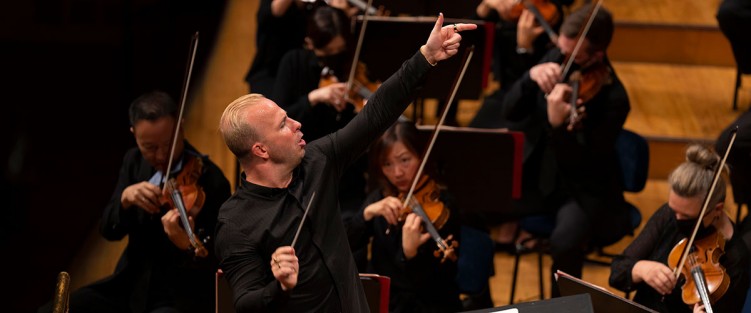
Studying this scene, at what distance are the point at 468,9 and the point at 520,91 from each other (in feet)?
1.84

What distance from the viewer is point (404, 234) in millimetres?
2926

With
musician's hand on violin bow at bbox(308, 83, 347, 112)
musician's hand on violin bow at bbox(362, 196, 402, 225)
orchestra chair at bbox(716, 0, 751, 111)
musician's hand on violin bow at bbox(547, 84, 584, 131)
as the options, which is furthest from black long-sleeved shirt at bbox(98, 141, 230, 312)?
orchestra chair at bbox(716, 0, 751, 111)

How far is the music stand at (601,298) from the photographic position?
2385 millimetres

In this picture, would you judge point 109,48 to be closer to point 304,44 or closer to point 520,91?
point 304,44

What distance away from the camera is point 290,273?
1.97 metres

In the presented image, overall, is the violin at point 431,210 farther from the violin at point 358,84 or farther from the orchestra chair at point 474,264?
the violin at point 358,84

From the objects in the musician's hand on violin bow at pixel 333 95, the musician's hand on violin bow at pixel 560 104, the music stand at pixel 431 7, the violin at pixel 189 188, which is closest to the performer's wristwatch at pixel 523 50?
the music stand at pixel 431 7

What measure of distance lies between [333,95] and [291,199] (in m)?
1.32

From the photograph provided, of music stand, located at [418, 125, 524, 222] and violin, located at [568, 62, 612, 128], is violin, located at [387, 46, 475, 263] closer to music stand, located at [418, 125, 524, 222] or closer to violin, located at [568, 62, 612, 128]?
music stand, located at [418, 125, 524, 222]

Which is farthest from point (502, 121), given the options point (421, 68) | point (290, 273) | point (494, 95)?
point (290, 273)

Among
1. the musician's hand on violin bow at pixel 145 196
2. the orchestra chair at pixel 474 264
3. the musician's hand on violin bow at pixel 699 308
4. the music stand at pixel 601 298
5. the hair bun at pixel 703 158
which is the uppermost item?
the musician's hand on violin bow at pixel 145 196

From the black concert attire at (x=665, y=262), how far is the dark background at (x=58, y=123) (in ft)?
6.03

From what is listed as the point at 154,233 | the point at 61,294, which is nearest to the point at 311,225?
the point at 61,294

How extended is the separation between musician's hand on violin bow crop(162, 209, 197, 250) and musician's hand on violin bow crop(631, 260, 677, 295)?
1.16 meters
